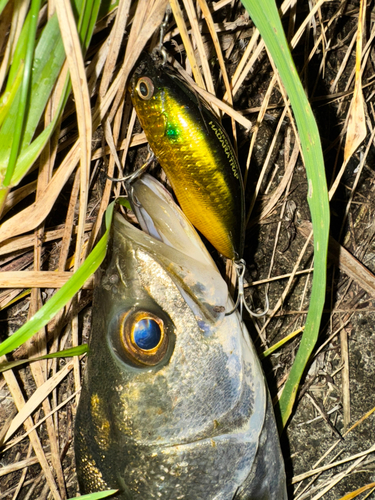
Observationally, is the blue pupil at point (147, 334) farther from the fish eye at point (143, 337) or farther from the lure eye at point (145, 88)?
the lure eye at point (145, 88)

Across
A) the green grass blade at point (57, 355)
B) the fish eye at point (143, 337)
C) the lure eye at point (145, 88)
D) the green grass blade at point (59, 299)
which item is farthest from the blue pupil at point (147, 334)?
the lure eye at point (145, 88)

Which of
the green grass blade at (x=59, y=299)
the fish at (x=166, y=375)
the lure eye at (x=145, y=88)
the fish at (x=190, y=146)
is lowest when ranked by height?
the fish at (x=166, y=375)

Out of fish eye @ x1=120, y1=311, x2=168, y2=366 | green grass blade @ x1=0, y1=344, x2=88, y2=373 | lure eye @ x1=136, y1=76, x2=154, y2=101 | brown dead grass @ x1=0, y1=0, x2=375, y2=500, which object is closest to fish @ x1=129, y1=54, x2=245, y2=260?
lure eye @ x1=136, y1=76, x2=154, y2=101

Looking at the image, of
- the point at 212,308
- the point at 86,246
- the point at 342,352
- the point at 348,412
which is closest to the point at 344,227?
the point at 342,352

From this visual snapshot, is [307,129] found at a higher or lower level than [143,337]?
higher

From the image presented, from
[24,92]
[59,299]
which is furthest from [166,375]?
[24,92]

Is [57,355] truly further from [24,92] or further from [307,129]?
[307,129]
